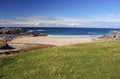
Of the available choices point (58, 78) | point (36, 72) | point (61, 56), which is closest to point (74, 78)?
point (58, 78)

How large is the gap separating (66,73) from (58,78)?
1008 millimetres

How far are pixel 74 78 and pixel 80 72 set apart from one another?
39.7 inches

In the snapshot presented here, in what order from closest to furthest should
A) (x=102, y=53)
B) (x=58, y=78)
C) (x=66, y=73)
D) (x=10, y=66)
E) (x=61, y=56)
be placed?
(x=58, y=78), (x=66, y=73), (x=10, y=66), (x=61, y=56), (x=102, y=53)

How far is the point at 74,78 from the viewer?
13547mm

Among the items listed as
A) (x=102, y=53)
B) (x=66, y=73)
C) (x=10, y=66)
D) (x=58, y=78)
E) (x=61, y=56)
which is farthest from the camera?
(x=102, y=53)

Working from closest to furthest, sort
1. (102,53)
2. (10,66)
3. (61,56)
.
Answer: (10,66)
(61,56)
(102,53)

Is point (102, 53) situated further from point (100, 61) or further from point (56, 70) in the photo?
point (56, 70)

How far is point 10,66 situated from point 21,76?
9.24ft

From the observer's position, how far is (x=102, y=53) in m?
19.8

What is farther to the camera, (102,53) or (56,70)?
(102,53)

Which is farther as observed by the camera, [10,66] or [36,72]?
[10,66]

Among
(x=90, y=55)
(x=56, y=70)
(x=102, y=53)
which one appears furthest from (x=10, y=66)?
(x=102, y=53)

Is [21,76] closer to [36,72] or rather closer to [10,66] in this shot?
[36,72]

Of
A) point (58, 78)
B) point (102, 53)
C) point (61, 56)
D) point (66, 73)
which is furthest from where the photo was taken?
point (102, 53)
